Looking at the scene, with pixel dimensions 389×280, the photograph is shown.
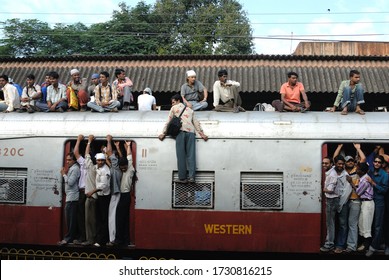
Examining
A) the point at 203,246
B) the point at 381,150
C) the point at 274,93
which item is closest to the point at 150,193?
the point at 203,246

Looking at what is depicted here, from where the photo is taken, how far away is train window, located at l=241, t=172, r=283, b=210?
10586 mm

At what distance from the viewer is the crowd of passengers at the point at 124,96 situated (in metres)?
11.4

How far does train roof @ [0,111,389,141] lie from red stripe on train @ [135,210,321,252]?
1505 mm

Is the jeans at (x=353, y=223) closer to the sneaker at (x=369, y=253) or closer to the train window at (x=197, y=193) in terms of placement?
the sneaker at (x=369, y=253)

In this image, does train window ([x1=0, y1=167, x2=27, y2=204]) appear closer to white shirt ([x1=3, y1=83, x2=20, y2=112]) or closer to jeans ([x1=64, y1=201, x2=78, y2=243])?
jeans ([x1=64, y1=201, x2=78, y2=243])

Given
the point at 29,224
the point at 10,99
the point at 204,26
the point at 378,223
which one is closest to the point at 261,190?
the point at 378,223

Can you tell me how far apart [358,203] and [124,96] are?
17.4 feet

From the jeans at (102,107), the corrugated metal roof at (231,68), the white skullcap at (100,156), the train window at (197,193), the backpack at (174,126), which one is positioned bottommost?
the train window at (197,193)

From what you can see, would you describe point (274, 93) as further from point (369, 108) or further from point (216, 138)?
point (216, 138)

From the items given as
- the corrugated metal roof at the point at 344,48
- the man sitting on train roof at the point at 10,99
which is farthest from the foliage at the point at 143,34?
the man sitting on train roof at the point at 10,99

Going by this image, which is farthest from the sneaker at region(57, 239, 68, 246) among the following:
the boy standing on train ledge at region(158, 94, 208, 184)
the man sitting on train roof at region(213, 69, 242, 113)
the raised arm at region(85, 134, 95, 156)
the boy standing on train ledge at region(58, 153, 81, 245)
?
the man sitting on train roof at region(213, 69, 242, 113)

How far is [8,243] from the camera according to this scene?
11453mm

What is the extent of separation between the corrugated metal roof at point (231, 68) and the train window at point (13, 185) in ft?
29.7
